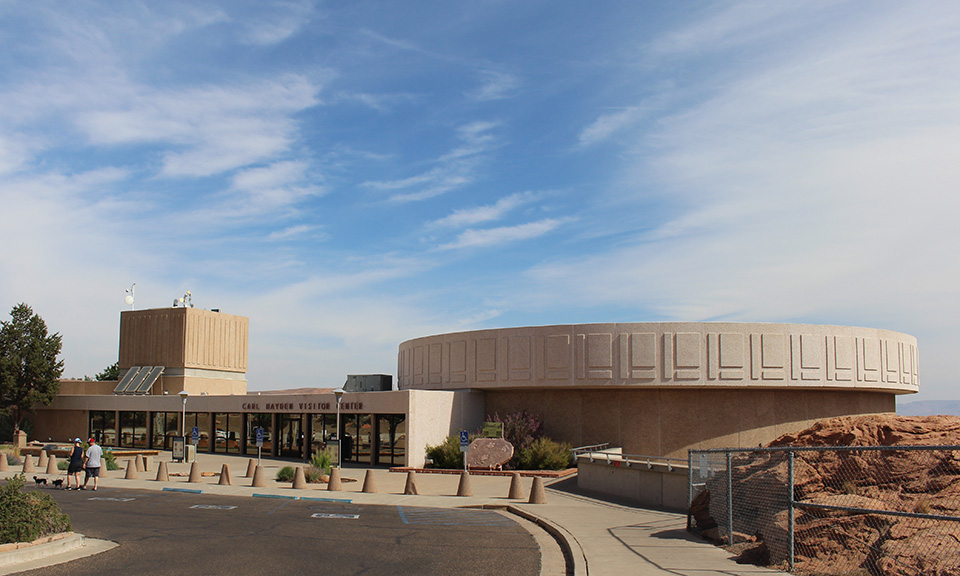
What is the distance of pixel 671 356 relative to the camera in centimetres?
3291

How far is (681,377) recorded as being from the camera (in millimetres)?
32812

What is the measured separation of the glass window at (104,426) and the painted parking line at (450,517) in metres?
35.8

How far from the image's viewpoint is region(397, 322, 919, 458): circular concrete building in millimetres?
32969

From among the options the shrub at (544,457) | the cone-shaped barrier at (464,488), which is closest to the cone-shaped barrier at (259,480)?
the cone-shaped barrier at (464,488)

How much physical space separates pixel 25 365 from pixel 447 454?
110 ft

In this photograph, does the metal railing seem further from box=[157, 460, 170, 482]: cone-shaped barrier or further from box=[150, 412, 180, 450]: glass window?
box=[150, 412, 180, 450]: glass window

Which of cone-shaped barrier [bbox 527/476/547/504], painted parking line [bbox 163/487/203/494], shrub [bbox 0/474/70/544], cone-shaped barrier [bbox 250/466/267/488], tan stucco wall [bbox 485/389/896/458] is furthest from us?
tan stucco wall [bbox 485/389/896/458]

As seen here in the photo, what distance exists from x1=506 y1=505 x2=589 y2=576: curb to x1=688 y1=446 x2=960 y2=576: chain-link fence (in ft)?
7.84

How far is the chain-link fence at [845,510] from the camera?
935 centimetres

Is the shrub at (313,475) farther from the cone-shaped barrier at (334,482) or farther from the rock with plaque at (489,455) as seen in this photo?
the rock with plaque at (489,455)

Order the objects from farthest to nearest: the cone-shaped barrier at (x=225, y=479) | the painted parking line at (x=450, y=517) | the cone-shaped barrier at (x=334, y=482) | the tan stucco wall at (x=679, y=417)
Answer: the tan stucco wall at (x=679, y=417), the cone-shaped barrier at (x=225, y=479), the cone-shaped barrier at (x=334, y=482), the painted parking line at (x=450, y=517)

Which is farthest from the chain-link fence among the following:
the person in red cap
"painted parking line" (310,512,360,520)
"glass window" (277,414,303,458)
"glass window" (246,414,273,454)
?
"glass window" (246,414,273,454)

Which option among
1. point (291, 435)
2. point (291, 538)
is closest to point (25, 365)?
point (291, 435)

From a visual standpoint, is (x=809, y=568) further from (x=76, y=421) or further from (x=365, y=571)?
(x=76, y=421)
